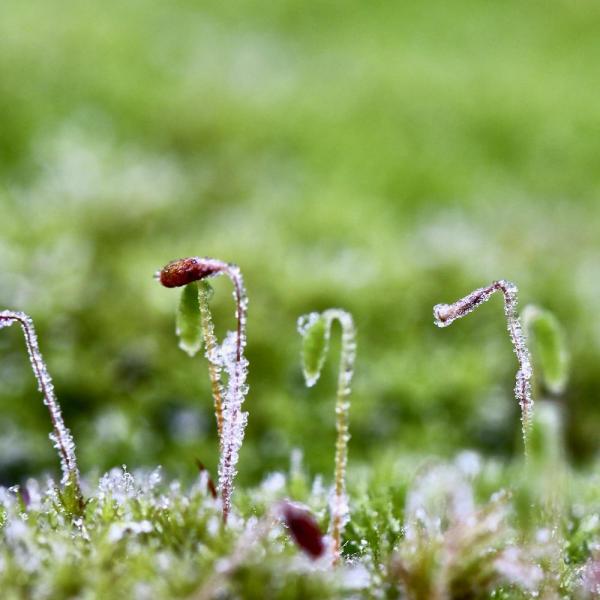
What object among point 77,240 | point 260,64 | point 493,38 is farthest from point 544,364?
point 493,38

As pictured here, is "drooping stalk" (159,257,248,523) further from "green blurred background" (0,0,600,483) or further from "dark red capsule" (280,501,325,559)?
"green blurred background" (0,0,600,483)

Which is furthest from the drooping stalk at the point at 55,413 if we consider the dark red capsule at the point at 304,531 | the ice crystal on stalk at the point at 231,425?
the dark red capsule at the point at 304,531

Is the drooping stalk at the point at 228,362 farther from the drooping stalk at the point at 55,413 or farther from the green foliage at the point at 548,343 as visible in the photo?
the green foliage at the point at 548,343

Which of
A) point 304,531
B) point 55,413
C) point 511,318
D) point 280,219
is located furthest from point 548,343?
point 280,219

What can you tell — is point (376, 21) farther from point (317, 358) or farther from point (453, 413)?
point (317, 358)

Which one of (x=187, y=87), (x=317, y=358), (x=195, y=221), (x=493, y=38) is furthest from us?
(x=493, y=38)

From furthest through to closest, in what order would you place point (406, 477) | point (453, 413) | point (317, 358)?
point (453, 413) < point (406, 477) < point (317, 358)
